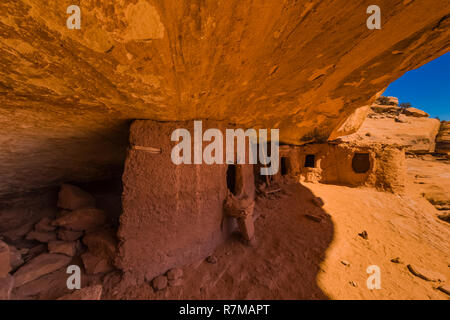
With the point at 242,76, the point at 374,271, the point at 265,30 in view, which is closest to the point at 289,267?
the point at 374,271

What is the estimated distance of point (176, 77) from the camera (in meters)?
1.42

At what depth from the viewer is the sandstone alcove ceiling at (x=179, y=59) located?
88 cm

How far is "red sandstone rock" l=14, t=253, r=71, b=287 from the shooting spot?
6.02 feet

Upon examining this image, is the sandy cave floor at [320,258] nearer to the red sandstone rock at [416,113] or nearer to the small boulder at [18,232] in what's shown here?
the small boulder at [18,232]

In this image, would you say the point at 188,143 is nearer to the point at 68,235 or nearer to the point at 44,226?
the point at 68,235

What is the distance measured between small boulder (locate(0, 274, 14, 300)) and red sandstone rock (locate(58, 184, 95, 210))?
3.83 ft

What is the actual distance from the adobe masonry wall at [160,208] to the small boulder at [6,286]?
95 centimetres

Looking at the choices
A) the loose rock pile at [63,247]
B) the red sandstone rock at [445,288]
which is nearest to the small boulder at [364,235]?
the red sandstone rock at [445,288]

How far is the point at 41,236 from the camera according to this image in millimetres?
2416

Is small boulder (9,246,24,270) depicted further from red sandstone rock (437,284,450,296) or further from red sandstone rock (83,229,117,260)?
red sandstone rock (437,284,450,296)

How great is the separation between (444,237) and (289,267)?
4.14 meters

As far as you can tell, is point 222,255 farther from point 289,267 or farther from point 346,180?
point 346,180

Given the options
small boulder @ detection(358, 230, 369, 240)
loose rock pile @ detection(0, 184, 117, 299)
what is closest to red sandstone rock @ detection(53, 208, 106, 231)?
loose rock pile @ detection(0, 184, 117, 299)

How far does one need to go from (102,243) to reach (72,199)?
1.34m
